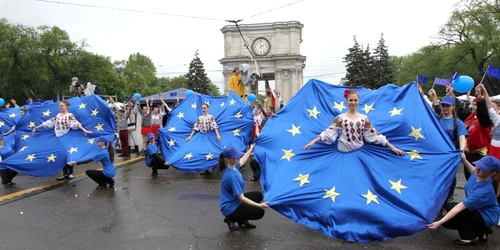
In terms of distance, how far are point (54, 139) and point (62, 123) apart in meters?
0.39

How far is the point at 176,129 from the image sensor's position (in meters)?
9.69

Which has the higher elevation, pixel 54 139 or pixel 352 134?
pixel 352 134

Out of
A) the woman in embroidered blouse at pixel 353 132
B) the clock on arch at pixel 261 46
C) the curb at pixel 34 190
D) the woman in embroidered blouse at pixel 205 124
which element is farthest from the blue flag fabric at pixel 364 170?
the clock on arch at pixel 261 46

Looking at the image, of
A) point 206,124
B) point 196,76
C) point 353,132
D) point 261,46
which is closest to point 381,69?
point 261,46

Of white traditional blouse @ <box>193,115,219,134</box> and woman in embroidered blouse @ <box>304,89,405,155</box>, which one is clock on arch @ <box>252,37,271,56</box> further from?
woman in embroidered blouse @ <box>304,89,405,155</box>

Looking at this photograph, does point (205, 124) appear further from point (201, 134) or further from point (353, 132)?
point (353, 132)

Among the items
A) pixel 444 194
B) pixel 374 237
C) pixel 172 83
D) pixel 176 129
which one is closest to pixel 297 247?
pixel 374 237

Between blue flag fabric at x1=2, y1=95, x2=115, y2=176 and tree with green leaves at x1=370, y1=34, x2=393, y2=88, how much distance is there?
40237 mm

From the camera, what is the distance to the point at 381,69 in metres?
45.2

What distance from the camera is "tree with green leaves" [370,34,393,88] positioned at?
4506 centimetres

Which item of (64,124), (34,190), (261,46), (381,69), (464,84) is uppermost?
(261,46)

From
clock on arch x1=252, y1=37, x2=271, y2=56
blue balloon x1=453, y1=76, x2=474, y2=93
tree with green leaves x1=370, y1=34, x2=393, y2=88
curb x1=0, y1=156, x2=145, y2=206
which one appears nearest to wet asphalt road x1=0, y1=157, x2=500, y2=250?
curb x1=0, y1=156, x2=145, y2=206

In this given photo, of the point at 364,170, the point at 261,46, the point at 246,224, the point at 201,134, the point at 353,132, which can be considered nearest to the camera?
the point at 364,170

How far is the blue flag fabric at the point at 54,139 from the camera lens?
816 centimetres
